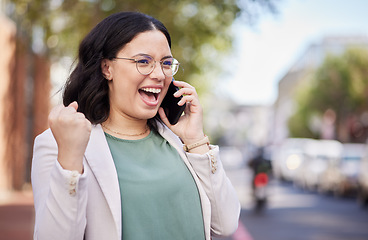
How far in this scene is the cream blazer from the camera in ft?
6.35

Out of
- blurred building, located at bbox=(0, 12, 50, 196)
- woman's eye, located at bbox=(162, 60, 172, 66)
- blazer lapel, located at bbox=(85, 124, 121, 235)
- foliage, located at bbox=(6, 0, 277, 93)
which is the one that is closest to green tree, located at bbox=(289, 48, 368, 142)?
blurred building, located at bbox=(0, 12, 50, 196)

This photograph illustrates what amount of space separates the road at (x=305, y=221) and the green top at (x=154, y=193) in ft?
26.7

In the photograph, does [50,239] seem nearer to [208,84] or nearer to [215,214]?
[215,214]

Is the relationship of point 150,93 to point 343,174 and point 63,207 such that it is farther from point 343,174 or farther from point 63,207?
point 343,174

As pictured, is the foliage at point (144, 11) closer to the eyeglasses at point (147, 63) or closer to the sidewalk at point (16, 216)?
the sidewalk at point (16, 216)

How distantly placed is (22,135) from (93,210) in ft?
63.8

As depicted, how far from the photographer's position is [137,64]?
225cm

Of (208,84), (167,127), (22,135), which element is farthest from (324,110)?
(167,127)

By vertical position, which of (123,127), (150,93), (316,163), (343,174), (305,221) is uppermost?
(150,93)

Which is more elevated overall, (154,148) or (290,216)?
(154,148)

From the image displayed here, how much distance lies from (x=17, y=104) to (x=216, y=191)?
18.7 meters

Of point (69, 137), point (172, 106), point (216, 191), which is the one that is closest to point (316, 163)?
point (172, 106)

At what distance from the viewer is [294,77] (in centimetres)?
10219

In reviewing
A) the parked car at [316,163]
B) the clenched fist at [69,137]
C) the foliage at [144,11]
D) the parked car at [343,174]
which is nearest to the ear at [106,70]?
the clenched fist at [69,137]
